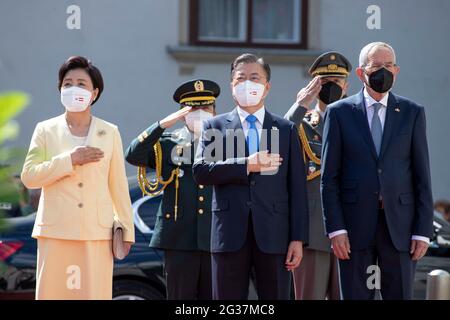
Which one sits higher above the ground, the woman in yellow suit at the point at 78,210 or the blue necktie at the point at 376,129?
→ the blue necktie at the point at 376,129

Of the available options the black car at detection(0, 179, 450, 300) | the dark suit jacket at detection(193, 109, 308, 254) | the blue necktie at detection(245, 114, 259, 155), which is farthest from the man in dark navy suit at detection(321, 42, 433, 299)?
the black car at detection(0, 179, 450, 300)

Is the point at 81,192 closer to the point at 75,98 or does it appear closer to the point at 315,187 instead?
the point at 75,98

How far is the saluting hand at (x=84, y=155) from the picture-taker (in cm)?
512

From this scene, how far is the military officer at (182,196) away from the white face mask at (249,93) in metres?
0.76

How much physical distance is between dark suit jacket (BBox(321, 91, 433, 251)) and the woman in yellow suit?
116cm

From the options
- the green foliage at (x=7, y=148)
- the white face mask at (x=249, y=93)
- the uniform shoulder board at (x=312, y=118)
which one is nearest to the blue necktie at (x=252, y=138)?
the white face mask at (x=249, y=93)

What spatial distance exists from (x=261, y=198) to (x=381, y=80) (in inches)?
35.5

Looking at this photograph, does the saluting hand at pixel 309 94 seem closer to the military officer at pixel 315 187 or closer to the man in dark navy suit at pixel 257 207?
the military officer at pixel 315 187

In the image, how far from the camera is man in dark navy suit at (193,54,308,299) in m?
4.97

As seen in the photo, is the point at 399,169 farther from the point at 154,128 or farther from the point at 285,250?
the point at 154,128

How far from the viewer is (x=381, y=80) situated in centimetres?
511

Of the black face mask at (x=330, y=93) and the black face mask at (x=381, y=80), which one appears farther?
the black face mask at (x=330, y=93)

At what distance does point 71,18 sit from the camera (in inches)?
522
